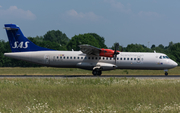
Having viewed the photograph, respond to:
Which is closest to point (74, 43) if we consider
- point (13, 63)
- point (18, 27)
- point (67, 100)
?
point (13, 63)

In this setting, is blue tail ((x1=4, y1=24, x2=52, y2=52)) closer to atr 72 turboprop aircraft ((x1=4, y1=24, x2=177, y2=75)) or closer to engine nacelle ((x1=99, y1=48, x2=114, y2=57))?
atr 72 turboprop aircraft ((x1=4, y1=24, x2=177, y2=75))

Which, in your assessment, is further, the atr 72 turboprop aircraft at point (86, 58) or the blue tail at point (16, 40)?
the blue tail at point (16, 40)

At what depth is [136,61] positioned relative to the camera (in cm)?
3164

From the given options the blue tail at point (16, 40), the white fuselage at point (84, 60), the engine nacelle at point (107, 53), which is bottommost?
the white fuselage at point (84, 60)

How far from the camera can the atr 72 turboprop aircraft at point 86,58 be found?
31.2m

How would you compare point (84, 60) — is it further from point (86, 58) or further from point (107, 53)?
point (107, 53)

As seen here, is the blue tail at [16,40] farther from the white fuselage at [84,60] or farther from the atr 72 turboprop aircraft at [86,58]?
the white fuselage at [84,60]

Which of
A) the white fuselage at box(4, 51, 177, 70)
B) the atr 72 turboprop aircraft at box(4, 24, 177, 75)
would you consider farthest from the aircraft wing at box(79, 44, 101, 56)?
the white fuselage at box(4, 51, 177, 70)

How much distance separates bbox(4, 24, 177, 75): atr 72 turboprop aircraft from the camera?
103 feet

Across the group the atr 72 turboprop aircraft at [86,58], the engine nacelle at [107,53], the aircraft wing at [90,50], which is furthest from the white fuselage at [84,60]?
the engine nacelle at [107,53]

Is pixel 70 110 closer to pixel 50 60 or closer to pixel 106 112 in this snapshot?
pixel 106 112

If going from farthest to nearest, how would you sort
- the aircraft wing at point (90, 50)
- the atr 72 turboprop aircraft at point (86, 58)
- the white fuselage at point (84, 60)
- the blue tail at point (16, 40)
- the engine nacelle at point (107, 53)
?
the blue tail at point (16, 40), the white fuselage at point (84, 60), the atr 72 turboprop aircraft at point (86, 58), the engine nacelle at point (107, 53), the aircraft wing at point (90, 50)

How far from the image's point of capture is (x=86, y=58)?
31.6 metres

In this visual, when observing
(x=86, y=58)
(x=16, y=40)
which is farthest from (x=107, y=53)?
(x=16, y=40)
